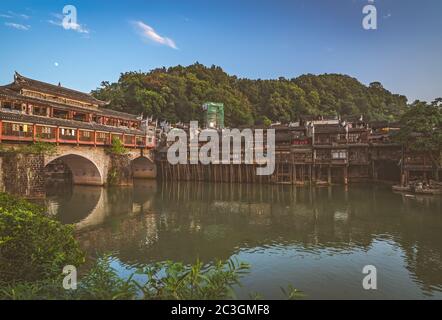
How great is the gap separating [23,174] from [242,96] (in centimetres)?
7692

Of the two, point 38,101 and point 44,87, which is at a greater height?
point 44,87

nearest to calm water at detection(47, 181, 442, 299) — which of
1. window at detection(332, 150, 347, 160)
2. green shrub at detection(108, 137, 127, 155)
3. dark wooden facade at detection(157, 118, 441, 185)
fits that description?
green shrub at detection(108, 137, 127, 155)

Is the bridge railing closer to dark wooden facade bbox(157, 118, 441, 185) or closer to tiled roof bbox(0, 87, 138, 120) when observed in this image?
tiled roof bbox(0, 87, 138, 120)

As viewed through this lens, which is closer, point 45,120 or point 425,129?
point 45,120

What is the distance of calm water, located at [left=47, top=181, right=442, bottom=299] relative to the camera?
12195mm

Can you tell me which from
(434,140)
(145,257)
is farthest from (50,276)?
(434,140)

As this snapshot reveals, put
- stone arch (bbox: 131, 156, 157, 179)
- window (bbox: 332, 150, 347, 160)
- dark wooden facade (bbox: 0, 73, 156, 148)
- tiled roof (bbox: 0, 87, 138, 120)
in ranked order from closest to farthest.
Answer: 1. dark wooden facade (bbox: 0, 73, 156, 148)
2. tiled roof (bbox: 0, 87, 138, 120)
3. window (bbox: 332, 150, 347, 160)
4. stone arch (bbox: 131, 156, 157, 179)

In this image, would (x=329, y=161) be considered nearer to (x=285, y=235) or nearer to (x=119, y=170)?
(x=285, y=235)

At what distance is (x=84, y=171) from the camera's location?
41.6 metres

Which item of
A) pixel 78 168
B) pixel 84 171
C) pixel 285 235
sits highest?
pixel 78 168

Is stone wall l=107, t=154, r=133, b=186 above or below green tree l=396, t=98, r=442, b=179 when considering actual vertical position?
below

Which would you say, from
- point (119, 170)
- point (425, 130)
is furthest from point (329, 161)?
point (119, 170)

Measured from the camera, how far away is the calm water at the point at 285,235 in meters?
12.2

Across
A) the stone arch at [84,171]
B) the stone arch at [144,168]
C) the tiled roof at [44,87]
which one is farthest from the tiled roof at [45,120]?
the stone arch at [144,168]
